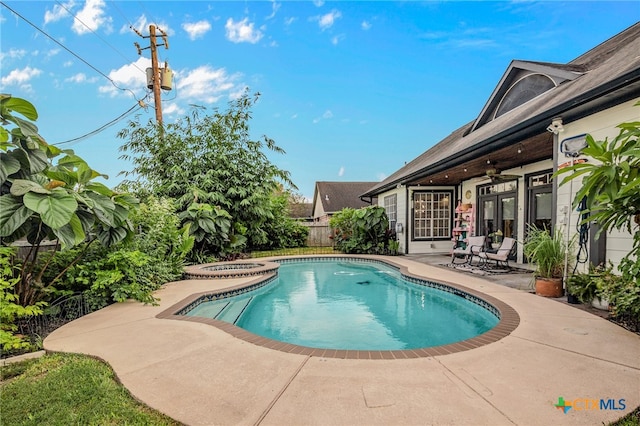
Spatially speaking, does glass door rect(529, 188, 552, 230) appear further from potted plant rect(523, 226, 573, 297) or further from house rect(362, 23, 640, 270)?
potted plant rect(523, 226, 573, 297)

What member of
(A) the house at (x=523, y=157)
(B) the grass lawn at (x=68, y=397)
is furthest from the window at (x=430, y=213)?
(B) the grass lawn at (x=68, y=397)

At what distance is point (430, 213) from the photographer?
12391 mm

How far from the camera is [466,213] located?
1112 centimetres

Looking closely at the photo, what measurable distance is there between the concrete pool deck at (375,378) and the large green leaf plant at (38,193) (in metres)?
1.18

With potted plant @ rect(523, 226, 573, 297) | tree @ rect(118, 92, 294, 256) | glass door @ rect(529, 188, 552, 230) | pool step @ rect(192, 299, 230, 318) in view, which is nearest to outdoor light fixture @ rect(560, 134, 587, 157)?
potted plant @ rect(523, 226, 573, 297)

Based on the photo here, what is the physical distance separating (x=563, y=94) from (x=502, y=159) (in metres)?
2.43

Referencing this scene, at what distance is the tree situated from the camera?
11273 millimetres

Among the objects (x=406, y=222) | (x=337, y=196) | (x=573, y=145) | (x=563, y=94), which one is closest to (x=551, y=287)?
(x=573, y=145)

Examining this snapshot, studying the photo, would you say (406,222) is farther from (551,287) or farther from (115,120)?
(115,120)

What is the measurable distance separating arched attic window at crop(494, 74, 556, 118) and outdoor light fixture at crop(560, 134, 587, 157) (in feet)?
12.5

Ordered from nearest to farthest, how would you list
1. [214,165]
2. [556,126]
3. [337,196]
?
1. [556,126]
2. [214,165]
3. [337,196]

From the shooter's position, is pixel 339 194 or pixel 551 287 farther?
pixel 339 194

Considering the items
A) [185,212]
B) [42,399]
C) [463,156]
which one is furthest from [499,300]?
[185,212]

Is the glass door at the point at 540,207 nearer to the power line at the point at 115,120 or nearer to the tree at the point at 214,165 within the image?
the tree at the point at 214,165
